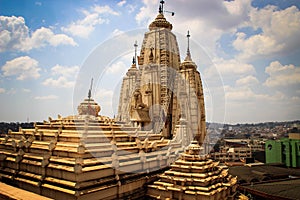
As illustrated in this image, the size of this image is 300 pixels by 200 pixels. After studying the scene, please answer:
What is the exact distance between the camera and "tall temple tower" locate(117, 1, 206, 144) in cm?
2514

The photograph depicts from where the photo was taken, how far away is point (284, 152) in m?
52.4

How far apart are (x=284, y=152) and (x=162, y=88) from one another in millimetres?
40460

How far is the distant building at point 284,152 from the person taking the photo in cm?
4864

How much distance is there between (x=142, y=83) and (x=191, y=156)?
14183 millimetres

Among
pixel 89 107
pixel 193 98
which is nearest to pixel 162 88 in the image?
pixel 193 98

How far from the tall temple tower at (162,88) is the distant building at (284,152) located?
2888 cm

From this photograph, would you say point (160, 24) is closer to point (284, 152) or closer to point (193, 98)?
point (193, 98)

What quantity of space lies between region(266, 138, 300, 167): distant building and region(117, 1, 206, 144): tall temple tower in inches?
1137

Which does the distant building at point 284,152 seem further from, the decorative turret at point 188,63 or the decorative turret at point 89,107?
the decorative turret at point 89,107

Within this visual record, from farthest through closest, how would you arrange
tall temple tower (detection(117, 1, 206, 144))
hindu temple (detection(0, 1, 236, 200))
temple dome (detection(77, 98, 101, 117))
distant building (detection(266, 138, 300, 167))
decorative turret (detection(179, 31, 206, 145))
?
distant building (detection(266, 138, 300, 167)), decorative turret (detection(179, 31, 206, 145)), tall temple tower (detection(117, 1, 206, 144)), temple dome (detection(77, 98, 101, 117)), hindu temple (detection(0, 1, 236, 200))

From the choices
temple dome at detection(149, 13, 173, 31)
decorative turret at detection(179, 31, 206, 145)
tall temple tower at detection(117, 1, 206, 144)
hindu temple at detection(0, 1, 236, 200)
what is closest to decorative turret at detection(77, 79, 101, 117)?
hindu temple at detection(0, 1, 236, 200)

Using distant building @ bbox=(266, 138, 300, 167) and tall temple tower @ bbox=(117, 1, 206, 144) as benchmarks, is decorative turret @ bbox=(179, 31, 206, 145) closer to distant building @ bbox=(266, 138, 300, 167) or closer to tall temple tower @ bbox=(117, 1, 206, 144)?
tall temple tower @ bbox=(117, 1, 206, 144)

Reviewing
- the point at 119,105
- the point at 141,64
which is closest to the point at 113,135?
the point at 141,64

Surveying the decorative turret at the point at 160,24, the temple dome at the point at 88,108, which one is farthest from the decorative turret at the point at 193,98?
the temple dome at the point at 88,108
